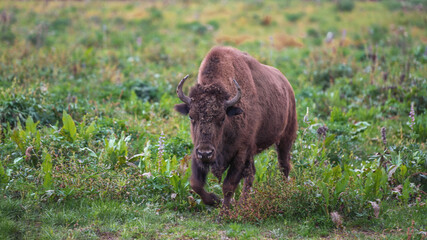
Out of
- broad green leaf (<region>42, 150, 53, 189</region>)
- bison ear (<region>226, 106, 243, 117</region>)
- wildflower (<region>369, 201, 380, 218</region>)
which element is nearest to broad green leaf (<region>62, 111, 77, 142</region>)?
broad green leaf (<region>42, 150, 53, 189</region>)

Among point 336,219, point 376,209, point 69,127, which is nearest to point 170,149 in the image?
point 69,127

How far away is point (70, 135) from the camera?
7.30 meters

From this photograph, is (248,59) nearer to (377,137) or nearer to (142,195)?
(142,195)

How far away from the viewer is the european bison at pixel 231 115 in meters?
5.80

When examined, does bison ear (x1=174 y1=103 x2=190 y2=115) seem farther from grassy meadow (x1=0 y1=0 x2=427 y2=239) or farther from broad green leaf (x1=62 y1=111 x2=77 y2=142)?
broad green leaf (x1=62 y1=111 x2=77 y2=142)

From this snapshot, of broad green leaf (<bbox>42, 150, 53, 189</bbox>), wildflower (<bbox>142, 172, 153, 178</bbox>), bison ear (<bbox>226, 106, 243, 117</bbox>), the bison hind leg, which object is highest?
bison ear (<bbox>226, 106, 243, 117</bbox>)

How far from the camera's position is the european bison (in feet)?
19.0

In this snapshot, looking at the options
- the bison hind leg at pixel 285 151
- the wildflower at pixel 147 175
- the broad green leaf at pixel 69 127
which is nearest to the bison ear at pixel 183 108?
the wildflower at pixel 147 175

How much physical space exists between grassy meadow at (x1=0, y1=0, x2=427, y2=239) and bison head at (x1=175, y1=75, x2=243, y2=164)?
1.00 m

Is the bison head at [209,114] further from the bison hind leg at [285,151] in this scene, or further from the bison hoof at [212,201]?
the bison hind leg at [285,151]

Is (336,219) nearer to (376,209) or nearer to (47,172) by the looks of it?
(376,209)

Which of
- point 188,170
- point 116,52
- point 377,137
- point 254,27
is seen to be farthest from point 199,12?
point 188,170

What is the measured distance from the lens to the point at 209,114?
5.75 meters

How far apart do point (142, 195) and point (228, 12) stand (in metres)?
18.8
